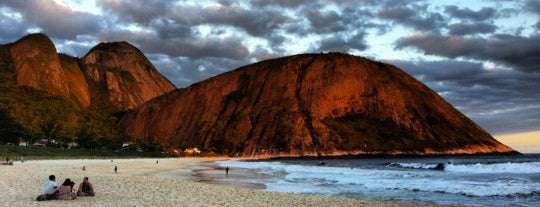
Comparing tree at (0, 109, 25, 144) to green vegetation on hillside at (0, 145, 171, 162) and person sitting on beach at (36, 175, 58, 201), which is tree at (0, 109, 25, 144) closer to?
green vegetation on hillside at (0, 145, 171, 162)

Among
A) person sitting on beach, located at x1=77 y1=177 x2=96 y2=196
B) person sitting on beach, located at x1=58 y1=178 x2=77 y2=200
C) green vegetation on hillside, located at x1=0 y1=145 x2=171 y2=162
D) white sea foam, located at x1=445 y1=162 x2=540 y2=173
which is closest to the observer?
person sitting on beach, located at x1=58 y1=178 x2=77 y2=200

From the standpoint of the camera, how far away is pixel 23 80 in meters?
198

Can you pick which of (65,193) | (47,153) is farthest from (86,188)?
(47,153)

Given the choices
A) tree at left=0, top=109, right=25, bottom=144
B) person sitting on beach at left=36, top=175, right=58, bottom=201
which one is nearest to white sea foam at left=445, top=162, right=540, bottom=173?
person sitting on beach at left=36, top=175, right=58, bottom=201

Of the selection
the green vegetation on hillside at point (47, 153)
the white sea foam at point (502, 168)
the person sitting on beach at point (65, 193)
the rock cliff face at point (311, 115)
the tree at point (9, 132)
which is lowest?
the person sitting on beach at point (65, 193)

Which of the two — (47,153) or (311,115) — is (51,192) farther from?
(311,115)

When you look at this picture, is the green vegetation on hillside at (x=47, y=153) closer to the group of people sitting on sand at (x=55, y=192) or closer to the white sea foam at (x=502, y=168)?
the group of people sitting on sand at (x=55, y=192)

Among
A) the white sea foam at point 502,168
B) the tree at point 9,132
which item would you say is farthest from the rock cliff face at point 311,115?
the white sea foam at point 502,168

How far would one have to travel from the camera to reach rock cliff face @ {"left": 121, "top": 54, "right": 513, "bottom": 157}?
157125mm

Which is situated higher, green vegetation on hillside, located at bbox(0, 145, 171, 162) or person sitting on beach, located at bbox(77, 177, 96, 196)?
green vegetation on hillside, located at bbox(0, 145, 171, 162)

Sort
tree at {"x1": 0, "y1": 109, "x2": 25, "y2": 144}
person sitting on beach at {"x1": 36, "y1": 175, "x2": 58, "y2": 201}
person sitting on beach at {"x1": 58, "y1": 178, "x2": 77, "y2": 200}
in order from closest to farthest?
person sitting on beach at {"x1": 36, "y1": 175, "x2": 58, "y2": 201} → person sitting on beach at {"x1": 58, "y1": 178, "x2": 77, "y2": 200} → tree at {"x1": 0, "y1": 109, "x2": 25, "y2": 144}

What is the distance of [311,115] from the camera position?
16338 centimetres

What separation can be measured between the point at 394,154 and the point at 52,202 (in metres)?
147

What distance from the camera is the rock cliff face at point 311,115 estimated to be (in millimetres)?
157125
